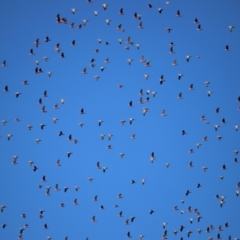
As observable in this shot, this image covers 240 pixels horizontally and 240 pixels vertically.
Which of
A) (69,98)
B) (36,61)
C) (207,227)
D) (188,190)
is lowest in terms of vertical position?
(207,227)

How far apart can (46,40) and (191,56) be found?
5.24 ft

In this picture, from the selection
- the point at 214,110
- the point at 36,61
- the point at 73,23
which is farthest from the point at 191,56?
the point at 36,61

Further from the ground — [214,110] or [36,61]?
[36,61]

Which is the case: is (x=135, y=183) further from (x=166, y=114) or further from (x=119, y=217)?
(x=166, y=114)

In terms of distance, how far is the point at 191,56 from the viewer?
4.99 metres

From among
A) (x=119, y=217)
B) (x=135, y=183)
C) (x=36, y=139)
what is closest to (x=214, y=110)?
(x=135, y=183)

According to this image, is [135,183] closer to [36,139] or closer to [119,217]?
[119,217]

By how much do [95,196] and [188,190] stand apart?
39.8 inches

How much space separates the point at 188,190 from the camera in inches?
193

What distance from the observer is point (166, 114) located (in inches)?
196

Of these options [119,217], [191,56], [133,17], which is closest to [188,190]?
[119,217]

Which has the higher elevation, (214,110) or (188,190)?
(214,110)

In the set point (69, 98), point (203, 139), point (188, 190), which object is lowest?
point (188, 190)

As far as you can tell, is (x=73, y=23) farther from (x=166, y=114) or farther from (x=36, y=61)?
(x=166, y=114)
